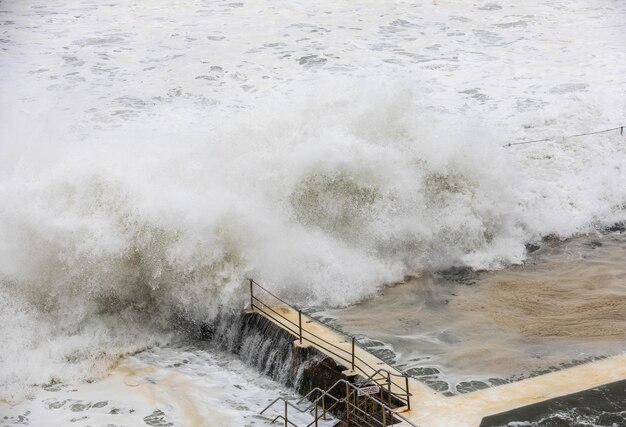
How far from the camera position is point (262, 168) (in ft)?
42.5

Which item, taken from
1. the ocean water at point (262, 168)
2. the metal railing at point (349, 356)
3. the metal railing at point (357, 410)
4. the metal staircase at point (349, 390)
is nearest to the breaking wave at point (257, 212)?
the ocean water at point (262, 168)

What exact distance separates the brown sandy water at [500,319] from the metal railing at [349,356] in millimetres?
438

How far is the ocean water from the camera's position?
36.3 feet

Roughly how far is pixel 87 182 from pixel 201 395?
413cm

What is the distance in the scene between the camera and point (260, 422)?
8367mm

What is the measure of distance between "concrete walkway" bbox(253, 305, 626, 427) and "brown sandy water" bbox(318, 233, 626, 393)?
21 cm

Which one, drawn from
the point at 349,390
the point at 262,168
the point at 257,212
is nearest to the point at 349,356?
the point at 349,390

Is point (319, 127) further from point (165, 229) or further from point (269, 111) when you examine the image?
point (165, 229)

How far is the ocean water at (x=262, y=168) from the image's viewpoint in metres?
11.1

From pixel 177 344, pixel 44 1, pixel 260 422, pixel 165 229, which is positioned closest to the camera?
pixel 260 422

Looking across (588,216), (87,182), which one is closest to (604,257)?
(588,216)

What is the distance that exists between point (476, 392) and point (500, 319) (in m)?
2.09

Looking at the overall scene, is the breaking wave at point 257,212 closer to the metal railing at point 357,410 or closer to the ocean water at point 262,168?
the ocean water at point 262,168

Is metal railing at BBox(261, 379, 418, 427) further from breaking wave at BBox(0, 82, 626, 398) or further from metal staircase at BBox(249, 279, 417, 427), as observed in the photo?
breaking wave at BBox(0, 82, 626, 398)
